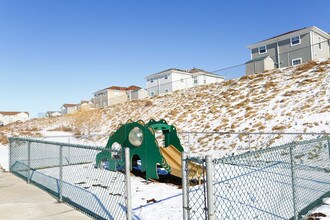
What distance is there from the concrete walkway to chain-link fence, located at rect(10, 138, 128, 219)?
221 millimetres

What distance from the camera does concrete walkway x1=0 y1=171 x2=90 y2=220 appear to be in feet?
17.2

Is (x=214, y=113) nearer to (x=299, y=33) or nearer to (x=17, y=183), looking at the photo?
(x=17, y=183)

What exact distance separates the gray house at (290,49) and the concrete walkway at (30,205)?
24984 millimetres

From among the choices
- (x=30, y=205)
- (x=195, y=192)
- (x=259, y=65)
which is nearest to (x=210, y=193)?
(x=195, y=192)

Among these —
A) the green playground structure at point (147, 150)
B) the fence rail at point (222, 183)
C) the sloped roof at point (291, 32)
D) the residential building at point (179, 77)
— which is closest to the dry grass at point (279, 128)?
the fence rail at point (222, 183)

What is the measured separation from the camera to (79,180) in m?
9.15

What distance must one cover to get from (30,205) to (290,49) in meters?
38.4

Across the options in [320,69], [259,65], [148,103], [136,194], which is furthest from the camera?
[148,103]

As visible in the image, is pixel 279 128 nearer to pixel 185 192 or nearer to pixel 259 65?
pixel 185 192

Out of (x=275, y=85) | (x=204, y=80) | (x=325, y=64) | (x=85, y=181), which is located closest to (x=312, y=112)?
(x=275, y=85)

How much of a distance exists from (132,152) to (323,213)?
5910mm

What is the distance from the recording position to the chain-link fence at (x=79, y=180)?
220 inches

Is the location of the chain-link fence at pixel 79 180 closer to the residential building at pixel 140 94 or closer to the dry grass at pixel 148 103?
the dry grass at pixel 148 103

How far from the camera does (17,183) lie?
333 inches
